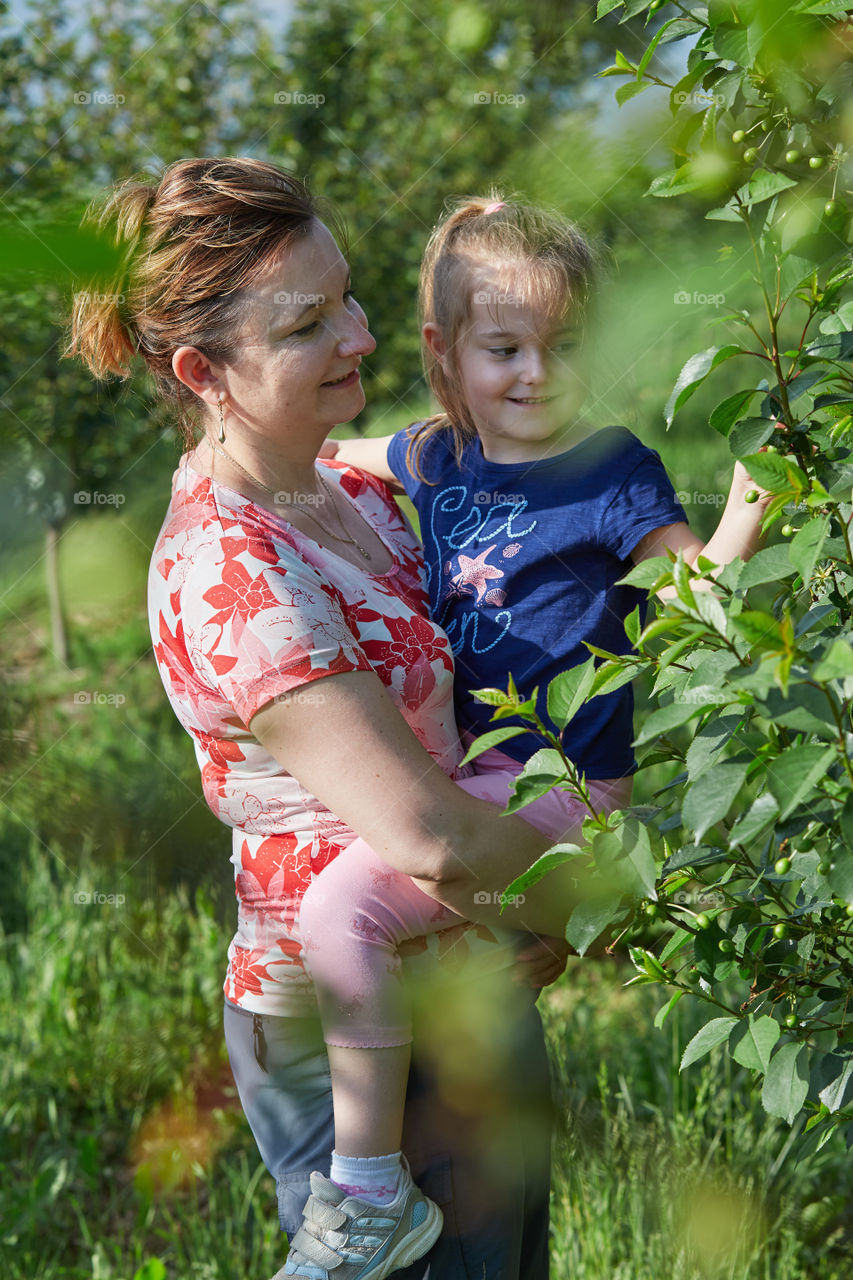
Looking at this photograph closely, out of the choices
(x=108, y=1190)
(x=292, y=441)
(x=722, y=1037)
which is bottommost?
(x=108, y=1190)

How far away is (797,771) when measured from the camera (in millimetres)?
829

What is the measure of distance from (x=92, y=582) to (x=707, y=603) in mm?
2337

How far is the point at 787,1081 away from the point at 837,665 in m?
0.48

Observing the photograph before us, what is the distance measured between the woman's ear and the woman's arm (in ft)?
1.55

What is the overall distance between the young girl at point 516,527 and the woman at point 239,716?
0.21ft

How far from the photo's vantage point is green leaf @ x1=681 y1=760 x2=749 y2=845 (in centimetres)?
89

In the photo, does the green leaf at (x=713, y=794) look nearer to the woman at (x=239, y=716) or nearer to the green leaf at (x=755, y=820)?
the green leaf at (x=755, y=820)

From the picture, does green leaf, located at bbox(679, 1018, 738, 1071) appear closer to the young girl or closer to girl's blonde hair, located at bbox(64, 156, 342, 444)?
the young girl

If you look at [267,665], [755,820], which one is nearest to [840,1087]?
[755,820]

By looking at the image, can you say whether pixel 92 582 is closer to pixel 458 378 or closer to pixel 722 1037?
pixel 458 378

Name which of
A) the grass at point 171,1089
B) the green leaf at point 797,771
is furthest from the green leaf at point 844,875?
the grass at point 171,1089

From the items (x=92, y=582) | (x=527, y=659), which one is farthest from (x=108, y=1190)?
(x=527, y=659)

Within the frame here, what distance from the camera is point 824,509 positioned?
102 cm

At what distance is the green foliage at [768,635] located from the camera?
0.91 meters
